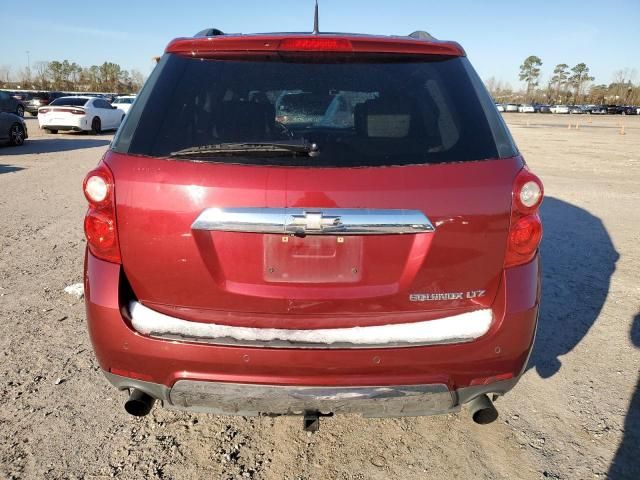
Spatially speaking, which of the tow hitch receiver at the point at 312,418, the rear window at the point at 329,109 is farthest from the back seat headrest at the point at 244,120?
the tow hitch receiver at the point at 312,418

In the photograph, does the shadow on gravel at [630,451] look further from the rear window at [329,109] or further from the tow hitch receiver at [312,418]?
the rear window at [329,109]

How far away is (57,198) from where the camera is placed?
336 inches

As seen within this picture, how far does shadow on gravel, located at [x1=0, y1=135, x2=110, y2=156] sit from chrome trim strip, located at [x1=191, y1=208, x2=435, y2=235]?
1579 centimetres

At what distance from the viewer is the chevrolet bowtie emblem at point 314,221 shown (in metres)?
1.87

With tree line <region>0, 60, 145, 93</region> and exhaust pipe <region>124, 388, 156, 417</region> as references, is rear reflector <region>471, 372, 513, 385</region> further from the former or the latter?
tree line <region>0, 60, 145, 93</region>

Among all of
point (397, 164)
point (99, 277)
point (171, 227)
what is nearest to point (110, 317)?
point (99, 277)

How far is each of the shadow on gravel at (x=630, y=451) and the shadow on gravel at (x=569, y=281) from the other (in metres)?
0.51

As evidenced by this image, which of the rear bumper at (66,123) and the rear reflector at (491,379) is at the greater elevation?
the rear reflector at (491,379)

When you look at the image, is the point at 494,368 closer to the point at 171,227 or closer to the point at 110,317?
the point at 171,227

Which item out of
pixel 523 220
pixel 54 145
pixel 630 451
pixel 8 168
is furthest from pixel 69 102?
pixel 630 451

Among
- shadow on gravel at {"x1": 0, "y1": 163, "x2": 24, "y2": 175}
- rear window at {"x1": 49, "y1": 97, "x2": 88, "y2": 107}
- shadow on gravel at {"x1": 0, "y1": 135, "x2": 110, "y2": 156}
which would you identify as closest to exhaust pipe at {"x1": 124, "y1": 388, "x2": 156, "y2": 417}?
shadow on gravel at {"x1": 0, "y1": 163, "x2": 24, "y2": 175}

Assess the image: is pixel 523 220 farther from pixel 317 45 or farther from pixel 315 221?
pixel 317 45

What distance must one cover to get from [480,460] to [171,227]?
191 centimetres

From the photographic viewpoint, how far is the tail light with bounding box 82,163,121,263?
202cm
